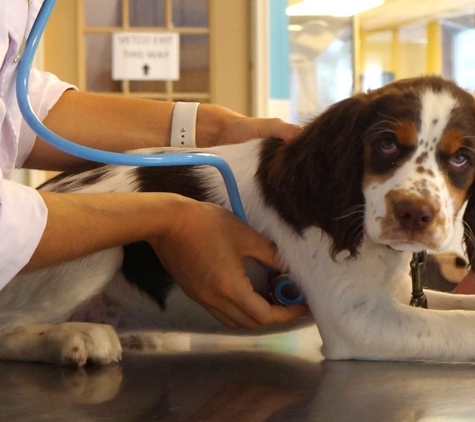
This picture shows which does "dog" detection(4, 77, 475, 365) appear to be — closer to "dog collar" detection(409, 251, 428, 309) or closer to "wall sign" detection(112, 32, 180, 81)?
"dog collar" detection(409, 251, 428, 309)

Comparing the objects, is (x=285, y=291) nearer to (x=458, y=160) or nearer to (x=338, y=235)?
(x=338, y=235)

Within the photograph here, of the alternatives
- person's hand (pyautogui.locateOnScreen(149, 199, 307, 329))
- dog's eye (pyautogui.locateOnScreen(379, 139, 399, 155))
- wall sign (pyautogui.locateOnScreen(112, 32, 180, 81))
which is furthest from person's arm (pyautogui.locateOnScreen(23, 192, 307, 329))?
wall sign (pyautogui.locateOnScreen(112, 32, 180, 81))

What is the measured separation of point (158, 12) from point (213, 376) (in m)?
3.39

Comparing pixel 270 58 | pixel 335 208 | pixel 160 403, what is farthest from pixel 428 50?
pixel 160 403

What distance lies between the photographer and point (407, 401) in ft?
2.86

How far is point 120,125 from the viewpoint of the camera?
1565 mm

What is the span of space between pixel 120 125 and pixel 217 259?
47 cm

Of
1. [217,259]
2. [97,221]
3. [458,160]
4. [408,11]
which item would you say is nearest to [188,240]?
[217,259]

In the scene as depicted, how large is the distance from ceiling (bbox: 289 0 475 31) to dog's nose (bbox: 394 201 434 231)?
5.58 m

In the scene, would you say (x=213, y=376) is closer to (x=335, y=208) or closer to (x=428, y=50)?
(x=335, y=208)

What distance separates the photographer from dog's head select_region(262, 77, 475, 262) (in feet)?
3.72

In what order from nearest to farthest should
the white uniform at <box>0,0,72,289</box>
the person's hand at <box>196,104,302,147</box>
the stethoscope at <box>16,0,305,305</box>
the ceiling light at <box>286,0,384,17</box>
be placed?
the white uniform at <box>0,0,72,289</box> → the stethoscope at <box>16,0,305,305</box> → the person's hand at <box>196,104,302,147</box> → the ceiling light at <box>286,0,384,17</box>

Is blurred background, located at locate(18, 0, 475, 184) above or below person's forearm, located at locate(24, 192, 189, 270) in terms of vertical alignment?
above

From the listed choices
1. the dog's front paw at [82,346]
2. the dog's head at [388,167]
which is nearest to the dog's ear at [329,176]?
the dog's head at [388,167]
